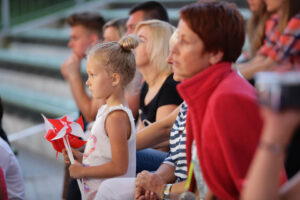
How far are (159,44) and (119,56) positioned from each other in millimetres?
498

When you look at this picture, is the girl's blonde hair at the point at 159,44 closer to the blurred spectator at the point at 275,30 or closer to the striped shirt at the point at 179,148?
the blurred spectator at the point at 275,30

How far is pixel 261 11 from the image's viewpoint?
2.95 metres

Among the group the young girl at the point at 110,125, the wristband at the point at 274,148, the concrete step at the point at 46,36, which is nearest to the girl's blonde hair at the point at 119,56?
the young girl at the point at 110,125

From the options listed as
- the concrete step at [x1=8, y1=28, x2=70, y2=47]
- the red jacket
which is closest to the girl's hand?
the red jacket

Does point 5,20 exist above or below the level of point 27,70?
above

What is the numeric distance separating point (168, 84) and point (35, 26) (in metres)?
4.37

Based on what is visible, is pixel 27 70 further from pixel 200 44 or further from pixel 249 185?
pixel 249 185

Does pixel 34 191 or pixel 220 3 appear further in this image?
pixel 34 191

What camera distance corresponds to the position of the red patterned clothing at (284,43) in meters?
1.14

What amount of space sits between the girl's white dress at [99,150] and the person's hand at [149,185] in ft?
0.58

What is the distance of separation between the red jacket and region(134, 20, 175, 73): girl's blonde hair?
1.08 metres

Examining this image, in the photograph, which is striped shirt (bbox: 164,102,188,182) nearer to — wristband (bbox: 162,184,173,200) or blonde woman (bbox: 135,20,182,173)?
wristband (bbox: 162,184,173,200)

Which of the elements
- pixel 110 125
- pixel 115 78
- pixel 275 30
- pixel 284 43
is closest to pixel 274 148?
pixel 284 43

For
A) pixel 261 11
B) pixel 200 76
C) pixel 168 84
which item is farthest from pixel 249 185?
pixel 261 11
